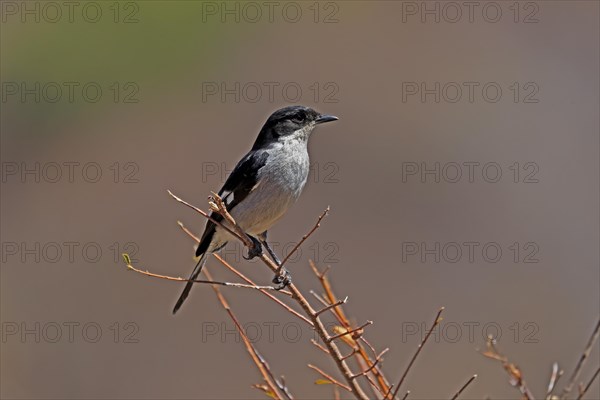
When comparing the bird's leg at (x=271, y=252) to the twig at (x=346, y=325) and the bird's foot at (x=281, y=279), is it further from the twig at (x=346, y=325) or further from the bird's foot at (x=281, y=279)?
Result: the twig at (x=346, y=325)

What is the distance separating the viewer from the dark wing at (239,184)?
507cm

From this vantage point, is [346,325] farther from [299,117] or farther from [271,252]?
[299,117]

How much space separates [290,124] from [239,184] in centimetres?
51

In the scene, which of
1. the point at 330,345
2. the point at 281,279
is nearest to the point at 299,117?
the point at 281,279

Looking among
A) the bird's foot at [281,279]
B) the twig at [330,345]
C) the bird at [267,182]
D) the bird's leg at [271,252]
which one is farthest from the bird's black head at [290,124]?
the twig at [330,345]

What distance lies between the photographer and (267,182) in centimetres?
501

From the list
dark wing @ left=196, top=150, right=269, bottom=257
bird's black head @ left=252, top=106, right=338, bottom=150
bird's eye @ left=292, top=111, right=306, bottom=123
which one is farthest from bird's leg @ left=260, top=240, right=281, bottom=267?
→ bird's eye @ left=292, top=111, right=306, bottom=123

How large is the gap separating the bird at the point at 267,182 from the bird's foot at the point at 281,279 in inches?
17.1

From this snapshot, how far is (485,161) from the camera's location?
11.5 m

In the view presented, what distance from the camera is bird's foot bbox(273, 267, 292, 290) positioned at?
3.66 metres

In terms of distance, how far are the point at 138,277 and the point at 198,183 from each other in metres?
1.59

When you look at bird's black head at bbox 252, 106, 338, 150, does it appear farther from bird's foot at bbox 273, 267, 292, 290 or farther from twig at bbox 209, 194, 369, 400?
twig at bbox 209, 194, 369, 400

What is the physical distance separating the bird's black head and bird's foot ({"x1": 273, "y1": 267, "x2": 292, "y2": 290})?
117 centimetres

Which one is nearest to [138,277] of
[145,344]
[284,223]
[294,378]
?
[145,344]
